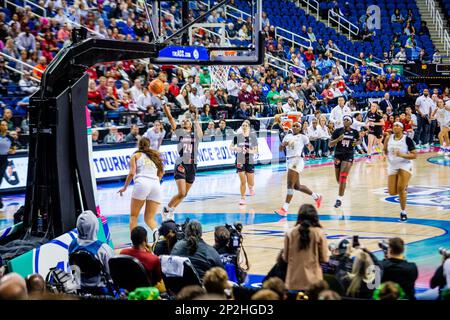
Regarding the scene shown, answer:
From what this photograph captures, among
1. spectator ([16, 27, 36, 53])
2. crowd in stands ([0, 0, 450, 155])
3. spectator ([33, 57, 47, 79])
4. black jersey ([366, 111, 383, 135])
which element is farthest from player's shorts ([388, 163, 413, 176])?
black jersey ([366, 111, 383, 135])

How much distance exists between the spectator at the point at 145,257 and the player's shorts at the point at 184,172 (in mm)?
6911

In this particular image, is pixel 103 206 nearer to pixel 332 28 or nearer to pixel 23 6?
pixel 23 6

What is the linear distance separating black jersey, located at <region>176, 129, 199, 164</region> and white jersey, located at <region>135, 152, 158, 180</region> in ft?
8.61

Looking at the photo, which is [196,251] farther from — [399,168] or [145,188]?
[399,168]

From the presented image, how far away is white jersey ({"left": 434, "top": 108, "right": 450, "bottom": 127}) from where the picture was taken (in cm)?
2945

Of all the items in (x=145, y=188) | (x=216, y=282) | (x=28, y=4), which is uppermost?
(x=28, y=4)

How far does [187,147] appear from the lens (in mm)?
16859

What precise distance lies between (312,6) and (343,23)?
2.57m

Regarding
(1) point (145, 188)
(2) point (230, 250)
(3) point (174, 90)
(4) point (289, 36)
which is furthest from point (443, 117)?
(2) point (230, 250)

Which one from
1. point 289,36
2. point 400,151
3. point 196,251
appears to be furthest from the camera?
point 289,36

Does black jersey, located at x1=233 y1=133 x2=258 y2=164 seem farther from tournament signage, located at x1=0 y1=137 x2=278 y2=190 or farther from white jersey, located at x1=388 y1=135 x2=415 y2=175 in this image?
tournament signage, located at x1=0 y1=137 x2=278 y2=190

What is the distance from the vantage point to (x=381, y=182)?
22.1 metres

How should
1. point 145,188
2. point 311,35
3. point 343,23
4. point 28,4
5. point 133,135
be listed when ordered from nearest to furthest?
point 145,188, point 133,135, point 28,4, point 311,35, point 343,23

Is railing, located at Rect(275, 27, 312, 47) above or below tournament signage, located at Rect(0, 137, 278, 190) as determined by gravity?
above
